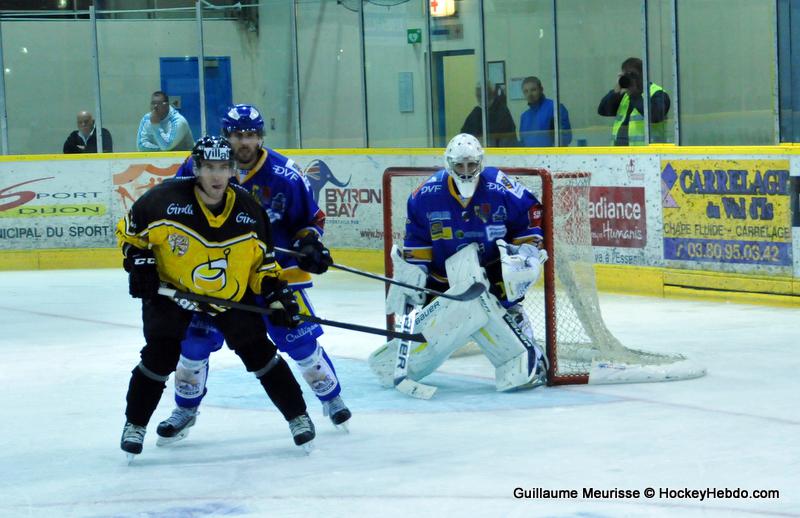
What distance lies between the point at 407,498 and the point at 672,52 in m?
5.46

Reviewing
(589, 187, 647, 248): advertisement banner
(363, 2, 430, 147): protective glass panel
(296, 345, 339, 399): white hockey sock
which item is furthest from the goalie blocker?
(363, 2, 430, 147): protective glass panel

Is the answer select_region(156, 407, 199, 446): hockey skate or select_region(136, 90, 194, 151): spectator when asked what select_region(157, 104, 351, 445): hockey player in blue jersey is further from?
select_region(136, 90, 194, 151): spectator

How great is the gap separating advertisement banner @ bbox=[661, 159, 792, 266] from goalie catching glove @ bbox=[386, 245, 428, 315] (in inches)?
118

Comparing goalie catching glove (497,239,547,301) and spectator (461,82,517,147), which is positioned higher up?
spectator (461,82,517,147)

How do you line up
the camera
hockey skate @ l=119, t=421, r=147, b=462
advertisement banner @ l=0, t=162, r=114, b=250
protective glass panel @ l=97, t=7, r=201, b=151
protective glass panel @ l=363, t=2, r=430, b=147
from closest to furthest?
hockey skate @ l=119, t=421, r=147, b=462, the camera, protective glass panel @ l=363, t=2, r=430, b=147, advertisement banner @ l=0, t=162, r=114, b=250, protective glass panel @ l=97, t=7, r=201, b=151

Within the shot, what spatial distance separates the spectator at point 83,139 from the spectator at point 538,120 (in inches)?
150

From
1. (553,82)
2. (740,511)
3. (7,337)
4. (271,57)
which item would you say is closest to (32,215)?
(271,57)

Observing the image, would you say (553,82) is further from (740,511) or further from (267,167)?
(740,511)

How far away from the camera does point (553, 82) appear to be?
9477 mm

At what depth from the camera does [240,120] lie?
4.80 metres

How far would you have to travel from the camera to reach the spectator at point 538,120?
30.6 ft

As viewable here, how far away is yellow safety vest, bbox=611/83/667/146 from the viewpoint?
8578 millimetres

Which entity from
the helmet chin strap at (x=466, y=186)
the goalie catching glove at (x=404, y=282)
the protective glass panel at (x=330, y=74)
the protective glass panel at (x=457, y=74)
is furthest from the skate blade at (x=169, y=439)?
the protective glass panel at (x=330, y=74)

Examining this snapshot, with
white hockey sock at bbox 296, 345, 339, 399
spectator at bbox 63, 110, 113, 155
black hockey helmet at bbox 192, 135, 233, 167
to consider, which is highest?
spectator at bbox 63, 110, 113, 155
